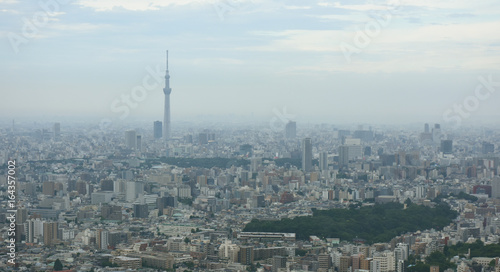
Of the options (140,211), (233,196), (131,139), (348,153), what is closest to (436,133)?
(348,153)

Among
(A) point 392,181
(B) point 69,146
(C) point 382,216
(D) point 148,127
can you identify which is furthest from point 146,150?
(C) point 382,216

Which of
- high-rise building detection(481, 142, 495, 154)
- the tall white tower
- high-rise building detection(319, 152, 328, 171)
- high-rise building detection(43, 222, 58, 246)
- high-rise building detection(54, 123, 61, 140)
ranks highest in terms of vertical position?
the tall white tower

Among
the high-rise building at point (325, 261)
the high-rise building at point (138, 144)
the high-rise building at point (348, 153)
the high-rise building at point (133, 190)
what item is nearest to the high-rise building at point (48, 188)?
the high-rise building at point (133, 190)

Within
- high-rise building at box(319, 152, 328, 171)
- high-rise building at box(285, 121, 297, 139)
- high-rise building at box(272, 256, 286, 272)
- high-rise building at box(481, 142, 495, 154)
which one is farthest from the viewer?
high-rise building at box(285, 121, 297, 139)

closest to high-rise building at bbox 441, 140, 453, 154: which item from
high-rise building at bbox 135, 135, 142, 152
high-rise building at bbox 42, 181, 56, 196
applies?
high-rise building at bbox 135, 135, 142, 152

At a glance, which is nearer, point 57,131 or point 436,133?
point 57,131

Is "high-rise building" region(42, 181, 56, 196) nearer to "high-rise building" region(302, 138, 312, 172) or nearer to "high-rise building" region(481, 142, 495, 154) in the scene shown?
"high-rise building" region(302, 138, 312, 172)

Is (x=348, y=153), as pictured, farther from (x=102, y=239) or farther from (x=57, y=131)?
(x=102, y=239)

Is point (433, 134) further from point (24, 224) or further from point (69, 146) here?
point (24, 224)
